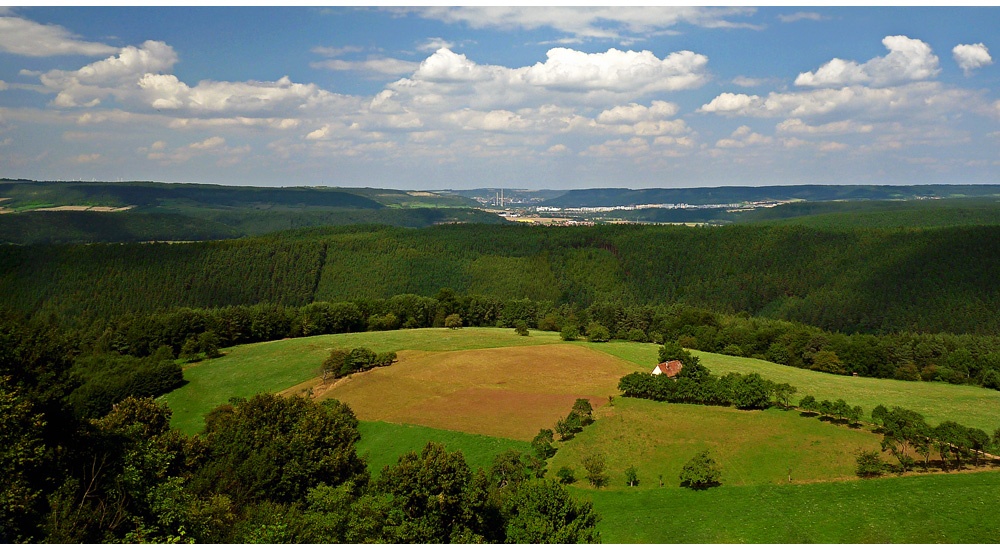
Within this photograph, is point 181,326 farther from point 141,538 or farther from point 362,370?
point 141,538

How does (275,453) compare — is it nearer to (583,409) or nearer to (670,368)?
(583,409)

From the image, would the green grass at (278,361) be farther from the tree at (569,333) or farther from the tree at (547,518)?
the tree at (547,518)

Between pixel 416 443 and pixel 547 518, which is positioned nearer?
pixel 547 518

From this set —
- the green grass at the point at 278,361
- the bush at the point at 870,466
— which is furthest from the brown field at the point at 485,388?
the bush at the point at 870,466

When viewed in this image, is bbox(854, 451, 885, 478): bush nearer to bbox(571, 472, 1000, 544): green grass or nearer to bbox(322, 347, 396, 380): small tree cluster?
bbox(571, 472, 1000, 544): green grass

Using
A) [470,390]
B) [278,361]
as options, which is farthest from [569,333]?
[278,361]
